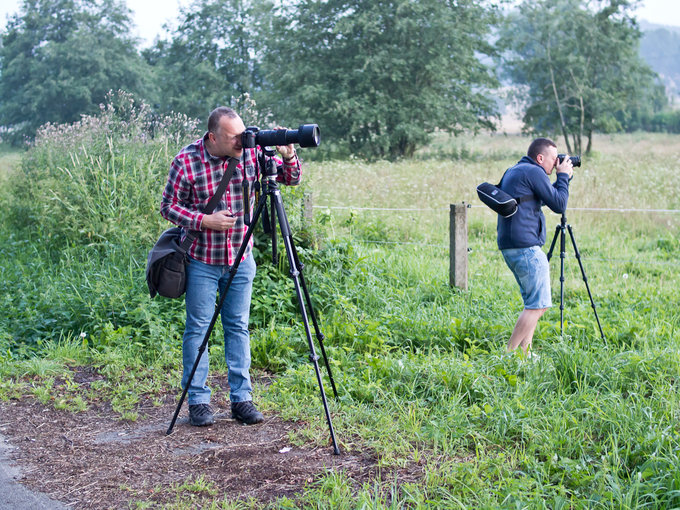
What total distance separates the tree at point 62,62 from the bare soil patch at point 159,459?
44540 mm

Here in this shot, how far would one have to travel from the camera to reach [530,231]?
4.91 meters

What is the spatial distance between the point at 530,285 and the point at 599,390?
3.23 feet

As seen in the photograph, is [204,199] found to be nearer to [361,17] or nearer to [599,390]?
[599,390]

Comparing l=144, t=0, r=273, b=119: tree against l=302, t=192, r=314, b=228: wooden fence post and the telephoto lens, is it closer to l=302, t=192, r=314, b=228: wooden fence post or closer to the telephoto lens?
l=302, t=192, r=314, b=228: wooden fence post

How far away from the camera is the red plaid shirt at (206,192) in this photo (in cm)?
379

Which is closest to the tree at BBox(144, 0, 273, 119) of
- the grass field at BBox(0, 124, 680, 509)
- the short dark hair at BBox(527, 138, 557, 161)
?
the grass field at BBox(0, 124, 680, 509)

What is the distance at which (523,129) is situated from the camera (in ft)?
138

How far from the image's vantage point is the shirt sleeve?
3721 mm

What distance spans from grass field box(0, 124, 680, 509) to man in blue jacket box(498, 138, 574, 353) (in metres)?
0.36

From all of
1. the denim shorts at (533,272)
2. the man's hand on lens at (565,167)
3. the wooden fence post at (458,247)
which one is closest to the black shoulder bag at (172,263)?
the denim shorts at (533,272)

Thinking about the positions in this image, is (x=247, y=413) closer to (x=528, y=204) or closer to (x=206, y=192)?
(x=206, y=192)

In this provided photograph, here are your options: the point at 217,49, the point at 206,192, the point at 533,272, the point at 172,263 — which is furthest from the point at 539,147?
the point at 217,49

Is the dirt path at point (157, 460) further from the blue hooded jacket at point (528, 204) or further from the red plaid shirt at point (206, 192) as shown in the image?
the blue hooded jacket at point (528, 204)

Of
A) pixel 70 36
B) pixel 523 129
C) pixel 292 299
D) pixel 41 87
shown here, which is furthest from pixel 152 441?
pixel 70 36
